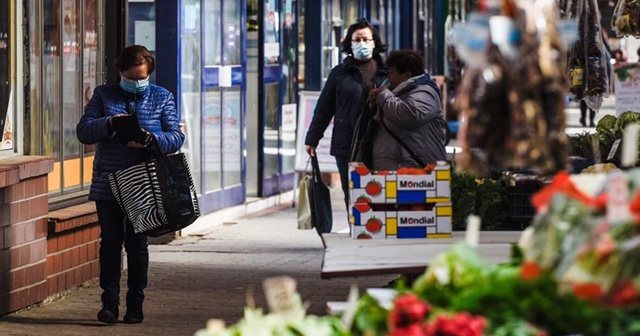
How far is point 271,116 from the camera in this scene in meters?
16.6

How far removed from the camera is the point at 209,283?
11.0 meters

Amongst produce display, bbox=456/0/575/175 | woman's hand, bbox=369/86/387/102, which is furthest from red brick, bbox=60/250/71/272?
produce display, bbox=456/0/575/175

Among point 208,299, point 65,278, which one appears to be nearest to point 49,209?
Result: point 65,278

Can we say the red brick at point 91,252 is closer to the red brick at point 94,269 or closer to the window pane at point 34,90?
the red brick at point 94,269

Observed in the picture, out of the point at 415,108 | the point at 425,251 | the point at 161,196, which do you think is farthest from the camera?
the point at 415,108

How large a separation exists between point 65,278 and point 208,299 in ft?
3.08

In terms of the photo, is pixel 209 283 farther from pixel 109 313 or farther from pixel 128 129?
pixel 128 129

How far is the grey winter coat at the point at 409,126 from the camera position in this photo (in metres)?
9.62

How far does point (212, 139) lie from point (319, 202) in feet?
10.4

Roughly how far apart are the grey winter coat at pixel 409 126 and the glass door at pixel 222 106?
4560 millimetres

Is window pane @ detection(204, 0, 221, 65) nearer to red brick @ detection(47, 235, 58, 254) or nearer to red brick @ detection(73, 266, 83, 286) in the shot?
red brick @ detection(73, 266, 83, 286)

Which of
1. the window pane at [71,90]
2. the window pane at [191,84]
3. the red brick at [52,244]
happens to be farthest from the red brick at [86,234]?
the window pane at [191,84]

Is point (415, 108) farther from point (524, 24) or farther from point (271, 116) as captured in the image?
point (271, 116)

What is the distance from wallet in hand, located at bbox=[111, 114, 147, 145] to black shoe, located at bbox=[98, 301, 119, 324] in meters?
0.99
